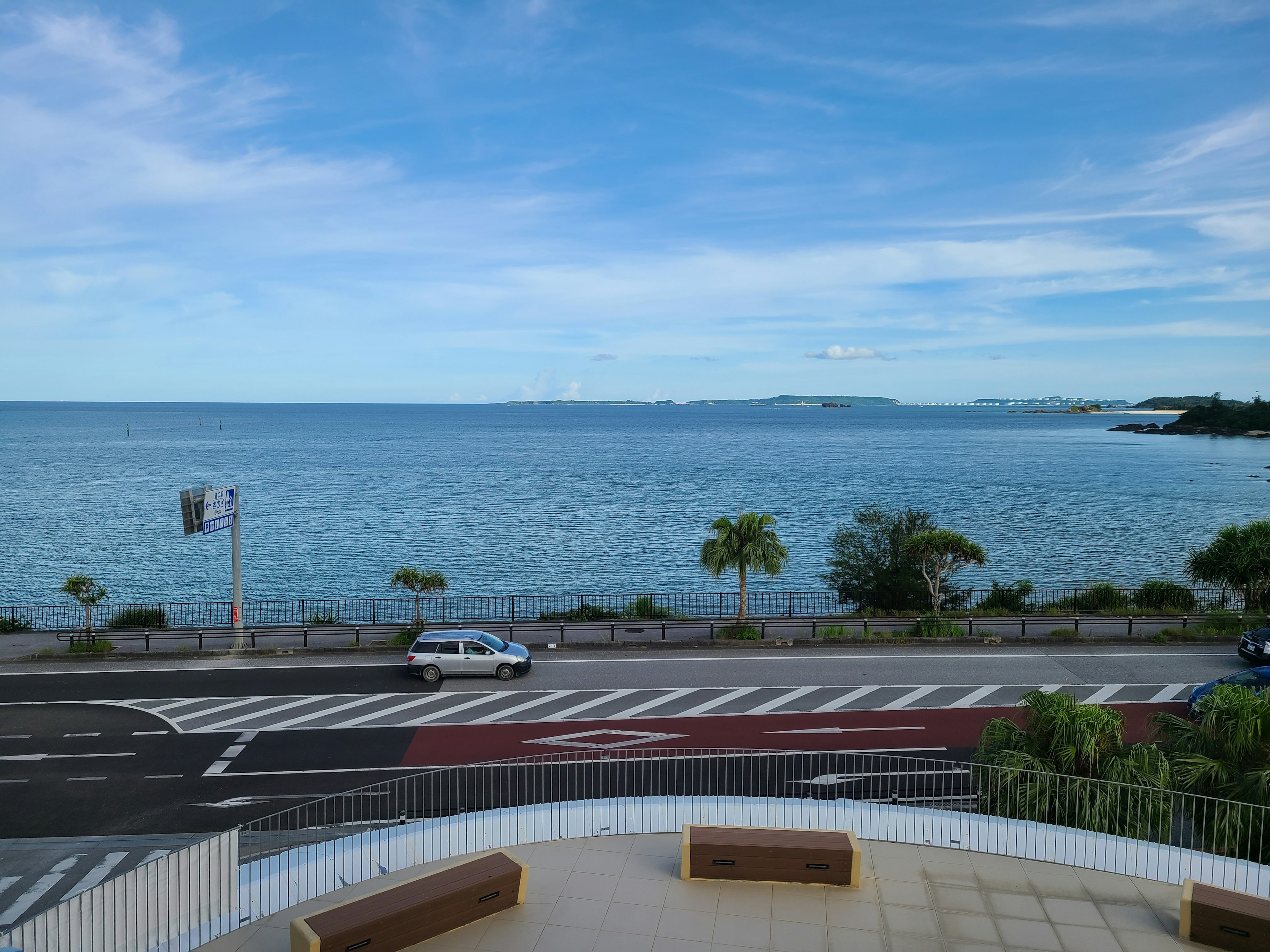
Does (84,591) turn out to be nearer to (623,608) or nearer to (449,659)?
(449,659)

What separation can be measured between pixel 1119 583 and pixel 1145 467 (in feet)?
283

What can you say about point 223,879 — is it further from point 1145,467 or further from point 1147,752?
point 1145,467

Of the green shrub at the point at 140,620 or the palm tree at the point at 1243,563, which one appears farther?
the green shrub at the point at 140,620

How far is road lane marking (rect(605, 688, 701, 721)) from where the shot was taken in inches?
790

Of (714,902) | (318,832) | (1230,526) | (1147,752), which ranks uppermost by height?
(1230,526)

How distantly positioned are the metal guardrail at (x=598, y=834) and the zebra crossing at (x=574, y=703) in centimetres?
483

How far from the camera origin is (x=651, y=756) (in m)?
17.5

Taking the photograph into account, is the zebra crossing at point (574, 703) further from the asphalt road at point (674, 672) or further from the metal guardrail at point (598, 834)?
the metal guardrail at point (598, 834)

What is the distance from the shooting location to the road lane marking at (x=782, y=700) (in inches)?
807

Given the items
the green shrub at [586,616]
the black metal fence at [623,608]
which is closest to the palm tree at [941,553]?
the black metal fence at [623,608]

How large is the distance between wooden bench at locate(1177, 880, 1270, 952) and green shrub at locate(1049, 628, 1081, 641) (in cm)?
1866

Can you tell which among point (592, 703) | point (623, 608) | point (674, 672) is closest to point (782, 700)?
point (674, 672)

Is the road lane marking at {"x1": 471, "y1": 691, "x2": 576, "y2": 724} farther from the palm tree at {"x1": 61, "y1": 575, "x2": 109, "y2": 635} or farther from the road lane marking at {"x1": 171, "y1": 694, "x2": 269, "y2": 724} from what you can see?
the palm tree at {"x1": 61, "y1": 575, "x2": 109, "y2": 635}

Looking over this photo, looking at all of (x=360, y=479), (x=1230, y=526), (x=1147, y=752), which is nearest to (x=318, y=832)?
(x=1147, y=752)
